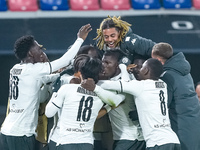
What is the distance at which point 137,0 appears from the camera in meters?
9.59

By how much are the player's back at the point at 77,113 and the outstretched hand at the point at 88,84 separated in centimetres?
4

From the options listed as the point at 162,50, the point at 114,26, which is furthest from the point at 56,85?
the point at 162,50

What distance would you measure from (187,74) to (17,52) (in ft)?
4.89

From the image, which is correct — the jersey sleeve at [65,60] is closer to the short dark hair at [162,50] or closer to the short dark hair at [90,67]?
the short dark hair at [90,67]

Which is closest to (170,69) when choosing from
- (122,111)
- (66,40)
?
(122,111)

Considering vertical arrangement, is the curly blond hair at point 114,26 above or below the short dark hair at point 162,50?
above

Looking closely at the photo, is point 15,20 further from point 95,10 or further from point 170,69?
point 170,69

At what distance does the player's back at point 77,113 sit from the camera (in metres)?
5.43

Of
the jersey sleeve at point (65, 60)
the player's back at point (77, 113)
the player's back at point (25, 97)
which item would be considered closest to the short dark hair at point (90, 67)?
the player's back at point (77, 113)

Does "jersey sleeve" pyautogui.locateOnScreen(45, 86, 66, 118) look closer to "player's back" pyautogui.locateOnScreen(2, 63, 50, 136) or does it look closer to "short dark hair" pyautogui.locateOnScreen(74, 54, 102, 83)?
"short dark hair" pyautogui.locateOnScreen(74, 54, 102, 83)

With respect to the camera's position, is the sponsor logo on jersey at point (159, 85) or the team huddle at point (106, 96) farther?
the sponsor logo on jersey at point (159, 85)

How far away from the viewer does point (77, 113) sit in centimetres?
543

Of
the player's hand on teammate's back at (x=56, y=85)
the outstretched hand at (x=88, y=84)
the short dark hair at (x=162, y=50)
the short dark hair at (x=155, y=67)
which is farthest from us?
the short dark hair at (x=162, y=50)

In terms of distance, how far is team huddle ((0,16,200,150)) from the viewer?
545cm
